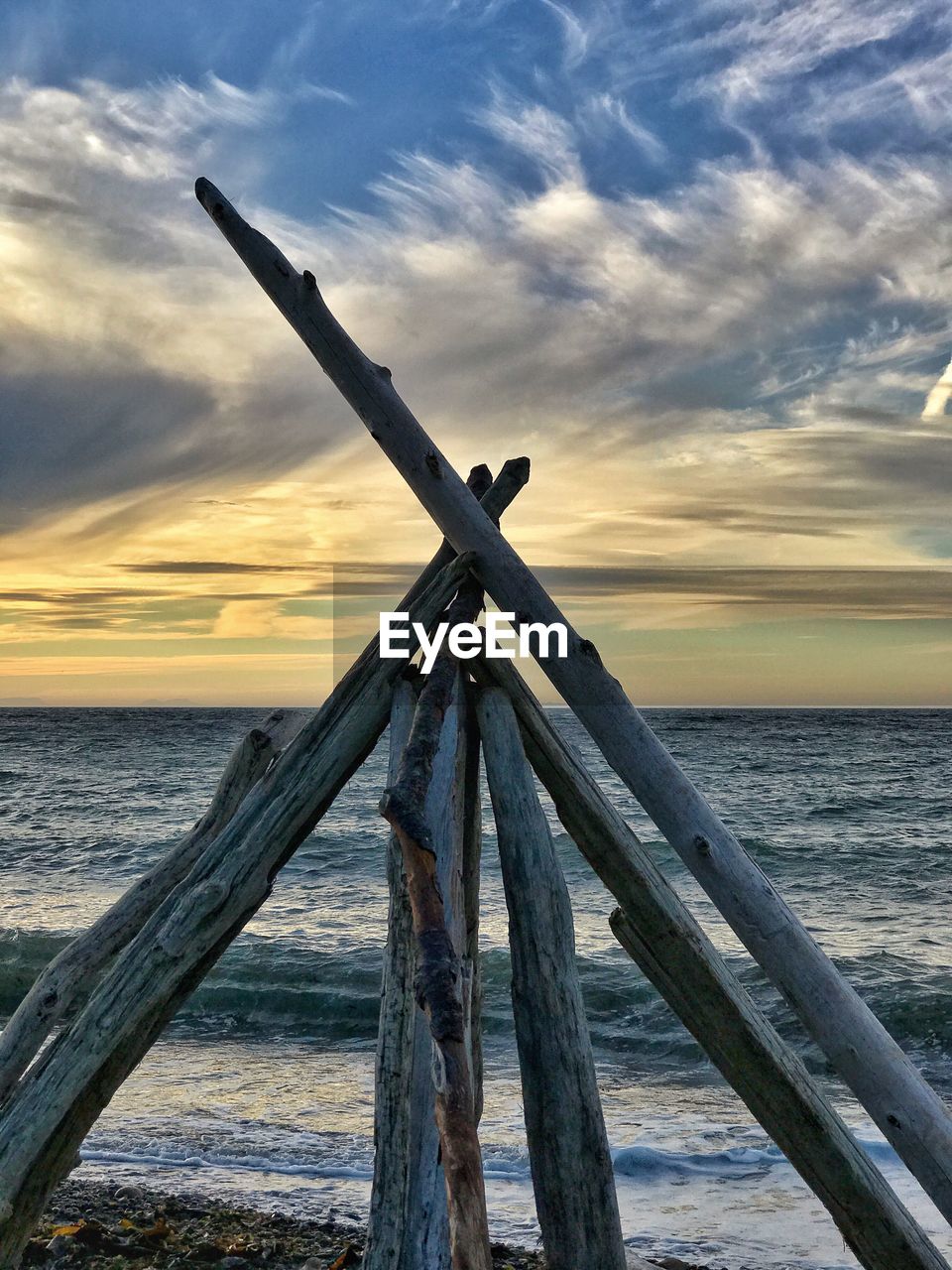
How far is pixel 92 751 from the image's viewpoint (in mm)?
37938

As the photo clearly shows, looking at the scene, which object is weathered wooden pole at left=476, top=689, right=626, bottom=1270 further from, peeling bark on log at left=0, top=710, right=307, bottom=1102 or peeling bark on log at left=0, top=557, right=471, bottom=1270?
peeling bark on log at left=0, top=710, right=307, bottom=1102

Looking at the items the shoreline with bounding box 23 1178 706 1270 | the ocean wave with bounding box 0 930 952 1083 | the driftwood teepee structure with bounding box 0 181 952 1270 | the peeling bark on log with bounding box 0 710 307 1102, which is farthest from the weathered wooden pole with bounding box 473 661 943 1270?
the ocean wave with bounding box 0 930 952 1083

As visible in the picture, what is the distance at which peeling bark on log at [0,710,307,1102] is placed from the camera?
4312 millimetres

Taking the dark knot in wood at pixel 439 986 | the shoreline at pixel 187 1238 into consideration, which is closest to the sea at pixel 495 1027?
the shoreline at pixel 187 1238

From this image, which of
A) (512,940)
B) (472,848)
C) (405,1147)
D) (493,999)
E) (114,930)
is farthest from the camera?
(493,999)

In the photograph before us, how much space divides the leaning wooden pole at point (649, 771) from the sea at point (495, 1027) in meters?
1.76

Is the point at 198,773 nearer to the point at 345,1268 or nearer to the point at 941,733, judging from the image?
the point at 345,1268

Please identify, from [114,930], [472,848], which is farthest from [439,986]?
[114,930]

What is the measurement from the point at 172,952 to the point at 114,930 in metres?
1.01

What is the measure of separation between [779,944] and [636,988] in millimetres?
5930

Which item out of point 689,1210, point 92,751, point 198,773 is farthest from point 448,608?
point 92,751

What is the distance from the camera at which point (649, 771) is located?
11.7 ft

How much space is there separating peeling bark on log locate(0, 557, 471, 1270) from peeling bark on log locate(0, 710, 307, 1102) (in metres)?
0.58

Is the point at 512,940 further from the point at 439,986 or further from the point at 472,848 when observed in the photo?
the point at 439,986
